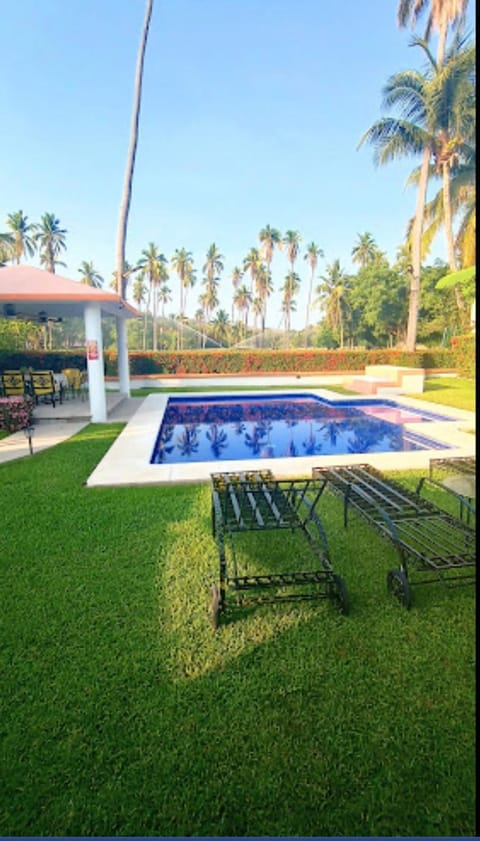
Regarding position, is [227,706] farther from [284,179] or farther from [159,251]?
[159,251]

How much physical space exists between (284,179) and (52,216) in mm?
24230

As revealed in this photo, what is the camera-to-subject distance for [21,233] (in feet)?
140

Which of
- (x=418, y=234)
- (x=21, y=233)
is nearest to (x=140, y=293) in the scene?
(x=21, y=233)

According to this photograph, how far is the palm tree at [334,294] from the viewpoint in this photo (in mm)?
51628

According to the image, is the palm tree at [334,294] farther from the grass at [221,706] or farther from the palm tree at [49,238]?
the grass at [221,706]

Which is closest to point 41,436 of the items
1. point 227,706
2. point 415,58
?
point 227,706

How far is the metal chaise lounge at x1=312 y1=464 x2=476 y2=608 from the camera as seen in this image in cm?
346

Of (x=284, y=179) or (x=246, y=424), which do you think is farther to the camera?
(x=284, y=179)

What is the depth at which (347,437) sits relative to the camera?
1110cm

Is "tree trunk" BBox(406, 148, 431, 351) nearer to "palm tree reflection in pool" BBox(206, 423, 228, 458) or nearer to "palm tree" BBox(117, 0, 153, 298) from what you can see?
"palm tree" BBox(117, 0, 153, 298)

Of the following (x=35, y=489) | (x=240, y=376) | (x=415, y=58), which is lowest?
(x=35, y=489)

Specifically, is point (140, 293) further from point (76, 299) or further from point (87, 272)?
point (76, 299)

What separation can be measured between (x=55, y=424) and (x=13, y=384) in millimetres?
2475

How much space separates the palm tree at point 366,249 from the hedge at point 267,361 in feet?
129
